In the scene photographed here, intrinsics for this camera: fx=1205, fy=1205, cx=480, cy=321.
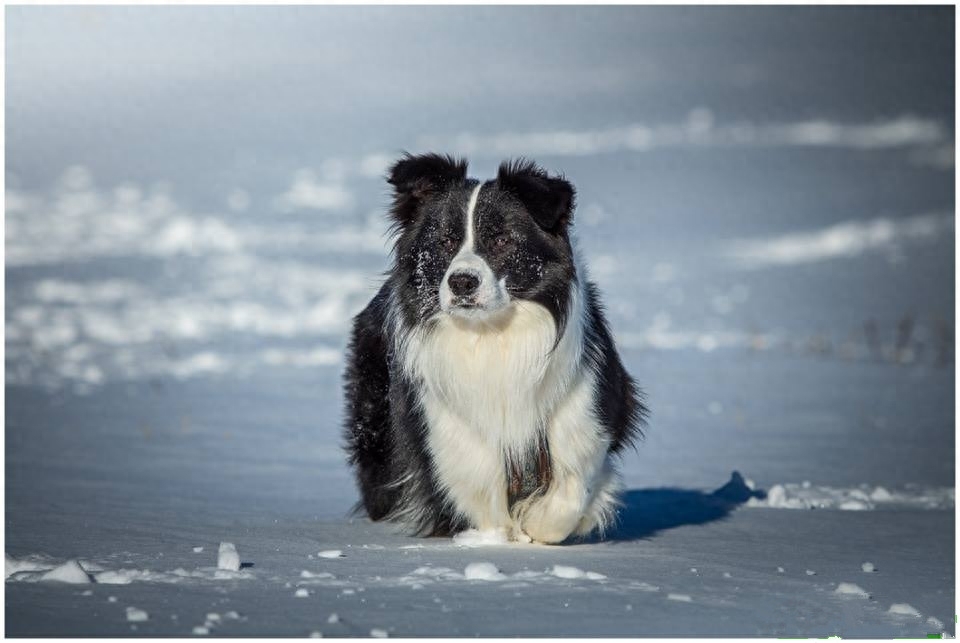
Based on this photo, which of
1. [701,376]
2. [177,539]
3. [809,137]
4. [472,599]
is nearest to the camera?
[472,599]

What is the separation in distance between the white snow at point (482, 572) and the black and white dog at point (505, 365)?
106cm

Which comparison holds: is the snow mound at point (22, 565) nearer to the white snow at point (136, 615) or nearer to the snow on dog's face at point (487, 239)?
the white snow at point (136, 615)

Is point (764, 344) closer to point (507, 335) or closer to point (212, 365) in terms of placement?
point (212, 365)

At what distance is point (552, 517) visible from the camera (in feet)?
16.5

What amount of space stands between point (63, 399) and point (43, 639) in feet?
26.9

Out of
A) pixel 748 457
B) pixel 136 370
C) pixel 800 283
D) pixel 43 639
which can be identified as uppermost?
pixel 800 283

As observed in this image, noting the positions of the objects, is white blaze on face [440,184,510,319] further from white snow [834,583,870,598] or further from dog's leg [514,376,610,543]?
white snow [834,583,870,598]

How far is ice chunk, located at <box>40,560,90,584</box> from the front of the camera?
3.69 metres

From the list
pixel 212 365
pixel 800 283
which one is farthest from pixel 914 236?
pixel 212 365

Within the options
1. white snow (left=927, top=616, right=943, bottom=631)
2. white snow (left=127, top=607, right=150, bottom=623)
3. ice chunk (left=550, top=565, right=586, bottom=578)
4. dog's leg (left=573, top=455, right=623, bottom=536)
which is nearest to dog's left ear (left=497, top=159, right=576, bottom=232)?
dog's leg (left=573, top=455, right=623, bottom=536)

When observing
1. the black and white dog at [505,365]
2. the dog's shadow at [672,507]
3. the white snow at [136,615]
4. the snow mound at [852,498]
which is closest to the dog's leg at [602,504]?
the black and white dog at [505,365]

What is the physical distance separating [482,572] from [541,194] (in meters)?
1.78

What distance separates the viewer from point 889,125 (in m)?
25.4

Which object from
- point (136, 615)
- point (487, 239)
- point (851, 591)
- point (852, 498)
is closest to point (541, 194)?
point (487, 239)
